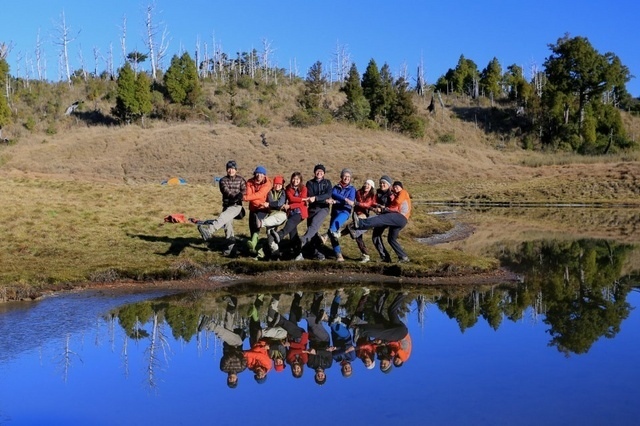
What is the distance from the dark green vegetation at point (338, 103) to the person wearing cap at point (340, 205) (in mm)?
58190

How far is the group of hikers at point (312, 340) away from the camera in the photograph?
8711 millimetres

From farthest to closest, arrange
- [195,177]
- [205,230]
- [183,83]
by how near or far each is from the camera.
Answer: [183,83], [195,177], [205,230]

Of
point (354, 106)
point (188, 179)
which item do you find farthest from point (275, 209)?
point (354, 106)

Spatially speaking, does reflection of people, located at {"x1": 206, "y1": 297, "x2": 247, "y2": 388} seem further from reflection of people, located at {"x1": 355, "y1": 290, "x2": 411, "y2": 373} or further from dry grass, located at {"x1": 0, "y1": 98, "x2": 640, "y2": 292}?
dry grass, located at {"x1": 0, "y1": 98, "x2": 640, "y2": 292}

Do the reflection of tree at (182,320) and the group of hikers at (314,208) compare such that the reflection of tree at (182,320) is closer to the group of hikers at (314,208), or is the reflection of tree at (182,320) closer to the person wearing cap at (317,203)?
the group of hikers at (314,208)

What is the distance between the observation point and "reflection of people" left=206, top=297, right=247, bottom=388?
848 centimetres

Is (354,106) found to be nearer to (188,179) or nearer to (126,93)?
(126,93)

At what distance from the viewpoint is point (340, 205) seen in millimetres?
16406

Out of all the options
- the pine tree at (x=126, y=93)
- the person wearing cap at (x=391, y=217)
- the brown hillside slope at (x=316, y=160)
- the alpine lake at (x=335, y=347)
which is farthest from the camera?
the pine tree at (x=126, y=93)

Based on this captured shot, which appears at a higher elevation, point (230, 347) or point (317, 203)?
point (317, 203)

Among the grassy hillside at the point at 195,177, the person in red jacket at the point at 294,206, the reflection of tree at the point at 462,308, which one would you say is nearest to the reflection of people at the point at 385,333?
the reflection of tree at the point at 462,308

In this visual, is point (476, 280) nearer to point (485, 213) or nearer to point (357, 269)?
point (357, 269)

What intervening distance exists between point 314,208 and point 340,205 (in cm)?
65

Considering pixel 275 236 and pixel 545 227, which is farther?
pixel 545 227
